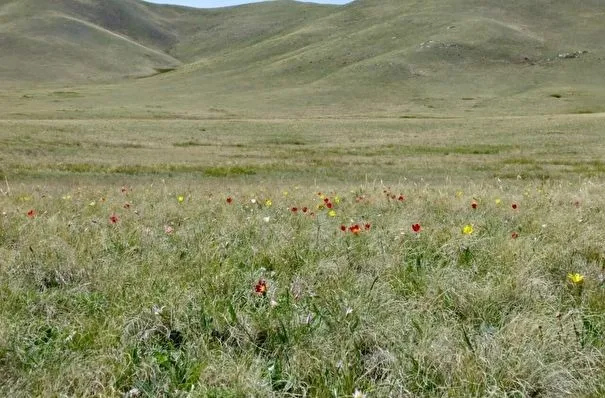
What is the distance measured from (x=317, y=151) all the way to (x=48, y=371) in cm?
2853

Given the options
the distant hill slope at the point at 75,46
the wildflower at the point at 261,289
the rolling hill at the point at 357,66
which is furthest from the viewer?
the distant hill slope at the point at 75,46

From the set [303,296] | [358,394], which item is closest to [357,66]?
[303,296]

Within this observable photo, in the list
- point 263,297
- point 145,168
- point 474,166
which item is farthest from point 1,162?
point 263,297

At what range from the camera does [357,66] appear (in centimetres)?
10425

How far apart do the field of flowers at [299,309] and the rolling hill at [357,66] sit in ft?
186

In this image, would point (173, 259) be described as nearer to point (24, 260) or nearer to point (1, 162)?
point (24, 260)

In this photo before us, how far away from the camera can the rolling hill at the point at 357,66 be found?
76.9 meters

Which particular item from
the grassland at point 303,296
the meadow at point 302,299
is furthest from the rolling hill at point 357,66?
the meadow at point 302,299

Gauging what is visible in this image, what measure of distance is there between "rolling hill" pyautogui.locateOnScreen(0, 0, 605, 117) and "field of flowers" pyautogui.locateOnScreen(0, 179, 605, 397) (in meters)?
56.7

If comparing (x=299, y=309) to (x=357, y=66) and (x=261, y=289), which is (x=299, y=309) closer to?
(x=261, y=289)

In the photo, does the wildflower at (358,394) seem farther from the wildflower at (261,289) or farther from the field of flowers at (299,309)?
the wildflower at (261,289)

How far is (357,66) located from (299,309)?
10329 cm

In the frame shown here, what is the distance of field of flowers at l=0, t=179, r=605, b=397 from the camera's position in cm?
307

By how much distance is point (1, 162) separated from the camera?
22.7 meters
